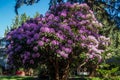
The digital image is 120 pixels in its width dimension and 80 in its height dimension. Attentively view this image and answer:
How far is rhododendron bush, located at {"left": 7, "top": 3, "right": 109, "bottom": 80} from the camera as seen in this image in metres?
14.2

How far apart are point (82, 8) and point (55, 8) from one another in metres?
1.28

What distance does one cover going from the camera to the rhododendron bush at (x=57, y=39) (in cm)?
1416

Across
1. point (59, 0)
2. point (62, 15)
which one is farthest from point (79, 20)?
point (59, 0)

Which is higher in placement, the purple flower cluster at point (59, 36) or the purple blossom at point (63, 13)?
the purple blossom at point (63, 13)

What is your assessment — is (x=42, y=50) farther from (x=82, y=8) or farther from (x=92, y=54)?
(x=82, y=8)

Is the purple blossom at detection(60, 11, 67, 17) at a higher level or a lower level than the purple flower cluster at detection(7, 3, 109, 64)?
higher

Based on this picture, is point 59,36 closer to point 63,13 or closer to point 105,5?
point 63,13

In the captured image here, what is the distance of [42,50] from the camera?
46.2ft

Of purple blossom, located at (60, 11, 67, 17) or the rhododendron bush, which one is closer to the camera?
the rhododendron bush

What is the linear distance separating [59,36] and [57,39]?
147 mm

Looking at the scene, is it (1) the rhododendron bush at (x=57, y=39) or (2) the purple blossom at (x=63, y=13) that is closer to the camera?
(1) the rhododendron bush at (x=57, y=39)

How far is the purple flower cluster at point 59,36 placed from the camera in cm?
1413

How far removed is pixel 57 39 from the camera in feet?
46.6

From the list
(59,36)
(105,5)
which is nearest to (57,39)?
(59,36)
